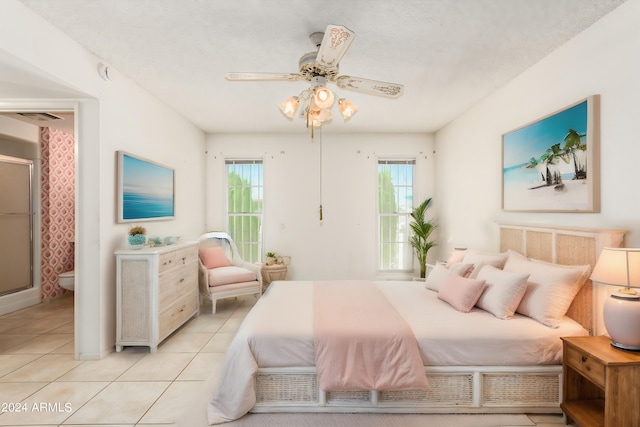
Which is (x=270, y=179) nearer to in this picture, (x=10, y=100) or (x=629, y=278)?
(x=10, y=100)

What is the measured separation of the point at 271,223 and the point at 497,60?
3.95 meters

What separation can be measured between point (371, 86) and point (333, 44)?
567mm

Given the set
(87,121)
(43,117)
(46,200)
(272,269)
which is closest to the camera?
(87,121)

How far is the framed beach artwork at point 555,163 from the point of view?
2316mm

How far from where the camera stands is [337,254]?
5.46 m

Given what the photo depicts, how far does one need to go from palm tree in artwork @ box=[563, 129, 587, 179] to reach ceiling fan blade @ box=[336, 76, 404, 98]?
57.3 inches

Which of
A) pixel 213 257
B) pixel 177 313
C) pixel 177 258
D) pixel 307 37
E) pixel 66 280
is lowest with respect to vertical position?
pixel 177 313

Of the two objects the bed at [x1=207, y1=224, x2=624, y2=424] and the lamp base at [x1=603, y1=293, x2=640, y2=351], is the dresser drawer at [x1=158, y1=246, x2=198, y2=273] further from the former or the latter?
the lamp base at [x1=603, y1=293, x2=640, y2=351]

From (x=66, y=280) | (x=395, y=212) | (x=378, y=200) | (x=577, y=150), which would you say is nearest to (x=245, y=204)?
(x=378, y=200)

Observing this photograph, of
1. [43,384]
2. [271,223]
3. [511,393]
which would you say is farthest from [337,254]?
[43,384]

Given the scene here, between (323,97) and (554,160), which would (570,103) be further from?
(323,97)

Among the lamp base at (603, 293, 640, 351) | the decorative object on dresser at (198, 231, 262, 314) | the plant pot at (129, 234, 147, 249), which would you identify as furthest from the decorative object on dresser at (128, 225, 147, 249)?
the lamp base at (603, 293, 640, 351)

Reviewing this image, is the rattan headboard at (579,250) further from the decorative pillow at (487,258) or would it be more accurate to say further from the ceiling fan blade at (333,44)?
the ceiling fan blade at (333,44)

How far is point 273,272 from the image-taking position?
16.7ft
